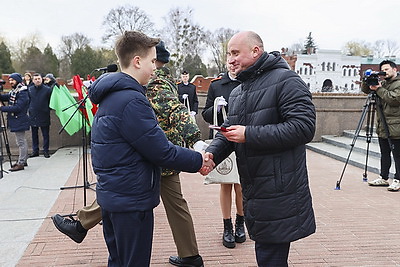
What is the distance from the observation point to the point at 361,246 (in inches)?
153

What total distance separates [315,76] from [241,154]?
6431cm

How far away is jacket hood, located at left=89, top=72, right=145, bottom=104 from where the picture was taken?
214 cm

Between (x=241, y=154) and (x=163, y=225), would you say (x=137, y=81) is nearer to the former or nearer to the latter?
(x=241, y=154)

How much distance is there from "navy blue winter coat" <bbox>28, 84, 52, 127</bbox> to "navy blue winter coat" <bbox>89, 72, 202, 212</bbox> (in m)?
7.57

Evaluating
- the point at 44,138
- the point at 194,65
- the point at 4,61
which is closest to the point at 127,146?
the point at 44,138

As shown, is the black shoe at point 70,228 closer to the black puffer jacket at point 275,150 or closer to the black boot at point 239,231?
the black boot at point 239,231

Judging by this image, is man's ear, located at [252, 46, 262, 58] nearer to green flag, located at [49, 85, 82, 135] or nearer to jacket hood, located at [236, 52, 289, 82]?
jacket hood, located at [236, 52, 289, 82]

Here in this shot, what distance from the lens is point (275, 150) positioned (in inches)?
86.4

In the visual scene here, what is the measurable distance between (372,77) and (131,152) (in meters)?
5.13

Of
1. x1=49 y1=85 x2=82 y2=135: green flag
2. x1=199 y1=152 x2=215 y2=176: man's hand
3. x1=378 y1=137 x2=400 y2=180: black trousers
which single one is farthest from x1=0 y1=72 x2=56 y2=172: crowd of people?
x1=378 y1=137 x2=400 y2=180: black trousers

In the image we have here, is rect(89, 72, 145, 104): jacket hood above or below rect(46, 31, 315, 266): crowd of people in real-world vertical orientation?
above

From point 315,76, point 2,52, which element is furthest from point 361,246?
point 315,76

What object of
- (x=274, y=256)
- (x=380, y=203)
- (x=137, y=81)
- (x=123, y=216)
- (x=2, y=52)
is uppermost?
(x=2, y=52)

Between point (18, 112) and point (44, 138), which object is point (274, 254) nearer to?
point (18, 112)
